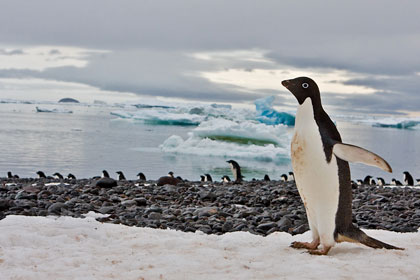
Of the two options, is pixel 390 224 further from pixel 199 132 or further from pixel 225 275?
pixel 199 132

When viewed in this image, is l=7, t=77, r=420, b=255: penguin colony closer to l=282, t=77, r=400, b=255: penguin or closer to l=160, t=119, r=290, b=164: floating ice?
l=282, t=77, r=400, b=255: penguin

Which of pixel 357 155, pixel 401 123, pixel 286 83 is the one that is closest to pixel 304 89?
pixel 286 83

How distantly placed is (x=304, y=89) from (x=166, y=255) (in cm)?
153

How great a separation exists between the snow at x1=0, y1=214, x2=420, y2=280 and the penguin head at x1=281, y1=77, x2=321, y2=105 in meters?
1.09

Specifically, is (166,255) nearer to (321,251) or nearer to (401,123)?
(321,251)

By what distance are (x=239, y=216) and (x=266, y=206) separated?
1247 mm

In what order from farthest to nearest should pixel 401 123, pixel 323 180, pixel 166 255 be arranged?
pixel 401 123 → pixel 323 180 → pixel 166 255

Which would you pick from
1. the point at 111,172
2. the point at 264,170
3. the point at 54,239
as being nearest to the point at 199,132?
the point at 264,170

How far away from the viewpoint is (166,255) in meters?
3.02

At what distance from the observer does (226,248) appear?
3.35 meters

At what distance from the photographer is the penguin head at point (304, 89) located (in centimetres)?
346

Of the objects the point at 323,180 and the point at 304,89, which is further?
the point at 304,89

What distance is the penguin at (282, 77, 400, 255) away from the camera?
10.7 ft

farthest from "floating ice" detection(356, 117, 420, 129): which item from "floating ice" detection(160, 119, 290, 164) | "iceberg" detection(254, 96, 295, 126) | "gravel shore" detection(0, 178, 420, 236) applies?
"gravel shore" detection(0, 178, 420, 236)
